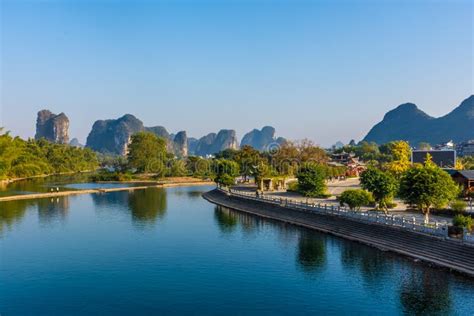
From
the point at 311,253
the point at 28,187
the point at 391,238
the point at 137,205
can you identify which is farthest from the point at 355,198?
the point at 28,187

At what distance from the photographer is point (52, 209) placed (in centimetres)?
6775

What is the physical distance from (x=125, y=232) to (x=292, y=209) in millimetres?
21203

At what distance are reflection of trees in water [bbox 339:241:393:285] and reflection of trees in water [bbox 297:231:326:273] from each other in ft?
5.98

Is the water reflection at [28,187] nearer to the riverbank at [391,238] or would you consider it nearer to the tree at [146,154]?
the tree at [146,154]

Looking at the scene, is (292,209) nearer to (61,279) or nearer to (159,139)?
(61,279)

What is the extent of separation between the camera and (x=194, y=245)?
42.8m

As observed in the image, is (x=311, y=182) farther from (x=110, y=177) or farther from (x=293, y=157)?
(x=110, y=177)

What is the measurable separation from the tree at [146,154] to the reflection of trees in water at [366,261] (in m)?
114

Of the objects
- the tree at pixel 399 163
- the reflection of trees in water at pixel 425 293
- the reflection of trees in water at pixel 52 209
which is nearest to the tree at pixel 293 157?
the tree at pixel 399 163

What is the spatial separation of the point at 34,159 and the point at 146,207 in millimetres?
87113

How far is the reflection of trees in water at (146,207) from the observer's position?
202 ft

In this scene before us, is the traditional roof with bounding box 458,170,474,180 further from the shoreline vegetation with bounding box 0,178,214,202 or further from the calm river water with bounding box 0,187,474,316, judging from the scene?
the shoreline vegetation with bounding box 0,178,214,202

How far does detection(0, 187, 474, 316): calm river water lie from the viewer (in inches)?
1027

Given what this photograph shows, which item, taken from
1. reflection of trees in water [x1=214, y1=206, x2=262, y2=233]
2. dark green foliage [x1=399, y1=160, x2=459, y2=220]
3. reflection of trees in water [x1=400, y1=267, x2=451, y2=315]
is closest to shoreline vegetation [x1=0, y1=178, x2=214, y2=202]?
reflection of trees in water [x1=214, y1=206, x2=262, y2=233]
